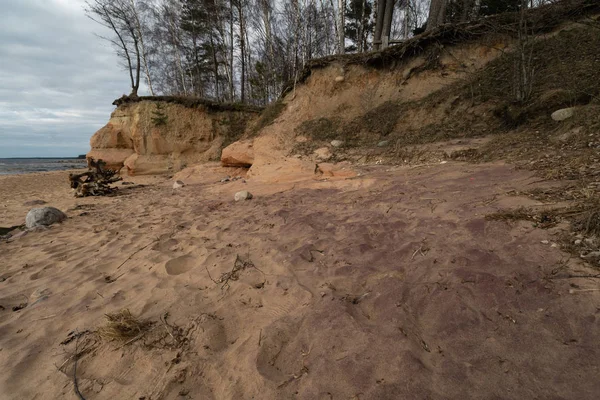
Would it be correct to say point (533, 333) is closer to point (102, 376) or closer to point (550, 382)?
point (550, 382)

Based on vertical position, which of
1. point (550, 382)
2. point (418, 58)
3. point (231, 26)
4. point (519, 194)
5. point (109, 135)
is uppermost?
point (231, 26)

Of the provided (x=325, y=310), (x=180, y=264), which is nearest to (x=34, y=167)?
(x=180, y=264)

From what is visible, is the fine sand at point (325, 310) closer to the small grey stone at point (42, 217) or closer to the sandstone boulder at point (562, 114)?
the small grey stone at point (42, 217)

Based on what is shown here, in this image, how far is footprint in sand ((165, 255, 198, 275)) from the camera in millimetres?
2719

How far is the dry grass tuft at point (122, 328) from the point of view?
1806 mm

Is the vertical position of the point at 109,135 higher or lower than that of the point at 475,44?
lower

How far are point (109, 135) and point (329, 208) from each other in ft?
Result: 44.0

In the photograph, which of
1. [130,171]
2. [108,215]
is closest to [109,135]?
[130,171]

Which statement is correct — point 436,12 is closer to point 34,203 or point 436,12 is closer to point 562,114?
point 562,114

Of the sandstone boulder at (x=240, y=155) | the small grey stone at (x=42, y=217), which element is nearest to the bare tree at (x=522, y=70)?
the sandstone boulder at (x=240, y=155)

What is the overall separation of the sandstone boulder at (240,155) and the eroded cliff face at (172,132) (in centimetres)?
285

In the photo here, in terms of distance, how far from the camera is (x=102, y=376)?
5.21 ft

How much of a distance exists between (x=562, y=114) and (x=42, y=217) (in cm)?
932

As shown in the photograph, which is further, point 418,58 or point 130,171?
point 130,171
